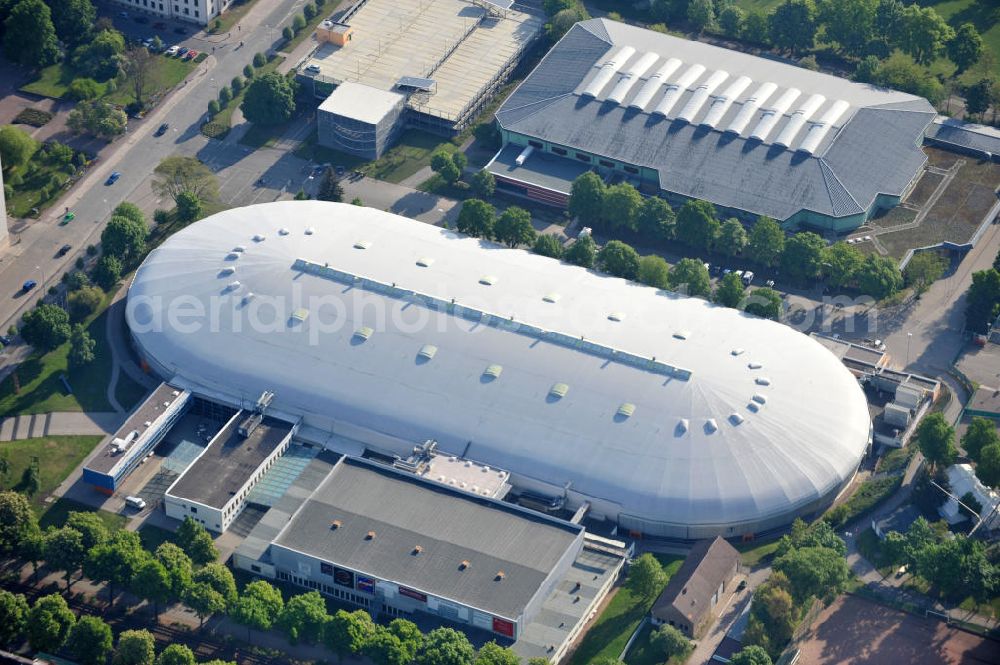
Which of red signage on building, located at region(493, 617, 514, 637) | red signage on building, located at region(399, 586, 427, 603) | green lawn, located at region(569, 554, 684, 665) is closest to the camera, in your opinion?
red signage on building, located at region(493, 617, 514, 637)

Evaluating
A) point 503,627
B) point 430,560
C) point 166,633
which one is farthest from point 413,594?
point 166,633

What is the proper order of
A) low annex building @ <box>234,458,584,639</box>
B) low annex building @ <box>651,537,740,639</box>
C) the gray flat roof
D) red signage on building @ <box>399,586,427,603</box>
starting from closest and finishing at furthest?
1. low annex building @ <box>234,458,584,639</box>
2. red signage on building @ <box>399,586,427,603</box>
3. the gray flat roof
4. low annex building @ <box>651,537,740,639</box>

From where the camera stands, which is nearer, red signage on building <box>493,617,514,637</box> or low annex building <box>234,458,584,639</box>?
red signage on building <box>493,617,514,637</box>

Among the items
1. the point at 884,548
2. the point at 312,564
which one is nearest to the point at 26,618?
the point at 312,564

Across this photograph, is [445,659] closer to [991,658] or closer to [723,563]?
[723,563]

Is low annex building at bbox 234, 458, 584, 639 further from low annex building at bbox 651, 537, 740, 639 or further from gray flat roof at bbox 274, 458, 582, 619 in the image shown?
low annex building at bbox 651, 537, 740, 639

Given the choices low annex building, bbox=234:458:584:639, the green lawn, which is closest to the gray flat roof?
low annex building, bbox=234:458:584:639
